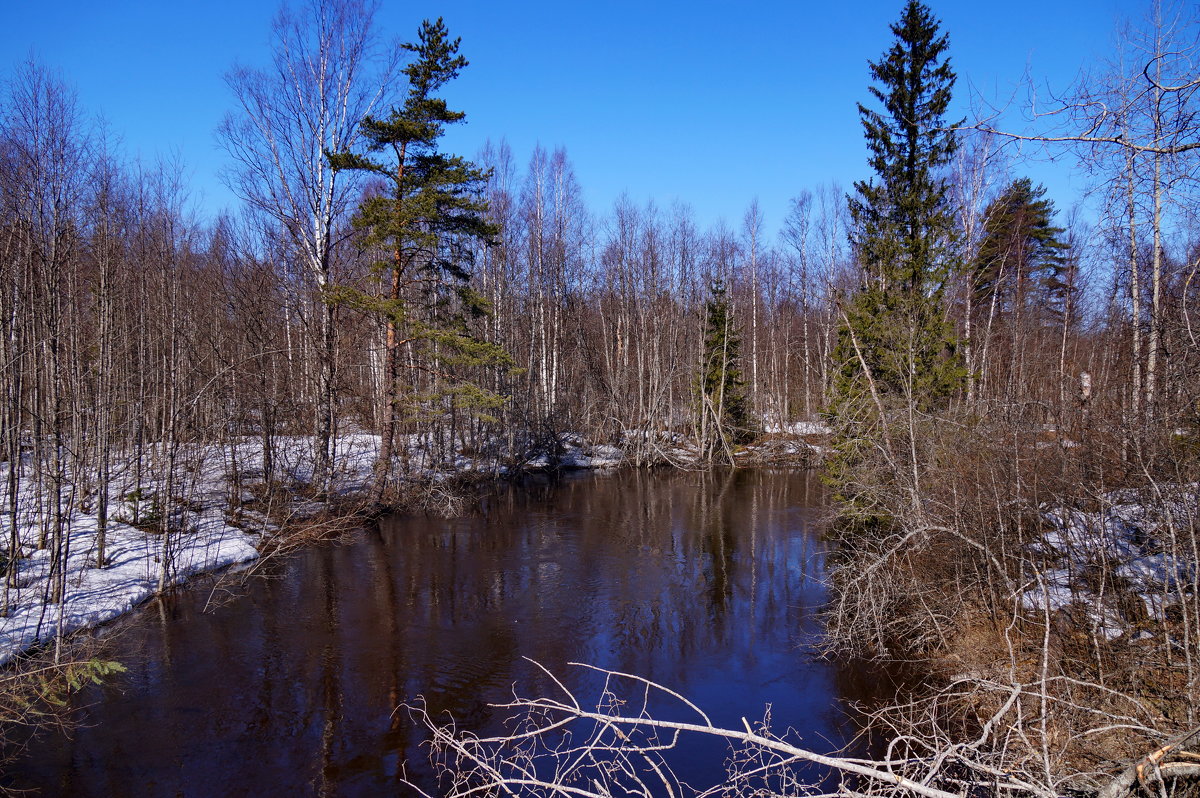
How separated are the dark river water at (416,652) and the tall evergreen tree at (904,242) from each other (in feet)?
15.6

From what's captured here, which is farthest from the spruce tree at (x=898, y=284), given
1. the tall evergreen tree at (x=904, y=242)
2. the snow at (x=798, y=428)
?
the snow at (x=798, y=428)

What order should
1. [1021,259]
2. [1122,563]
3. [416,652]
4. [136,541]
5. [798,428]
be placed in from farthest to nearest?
1. [798,428]
2. [1021,259]
3. [136,541]
4. [416,652]
5. [1122,563]

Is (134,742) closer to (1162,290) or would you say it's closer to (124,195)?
(124,195)

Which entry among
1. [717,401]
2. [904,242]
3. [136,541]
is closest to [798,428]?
[717,401]

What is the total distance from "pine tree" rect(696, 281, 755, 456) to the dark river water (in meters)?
12.8

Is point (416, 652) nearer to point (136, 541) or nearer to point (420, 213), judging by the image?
point (136, 541)

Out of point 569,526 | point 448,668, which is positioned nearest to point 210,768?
point 448,668

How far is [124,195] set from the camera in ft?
65.2

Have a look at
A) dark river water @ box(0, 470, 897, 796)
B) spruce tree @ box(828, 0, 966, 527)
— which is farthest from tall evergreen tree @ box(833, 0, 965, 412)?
dark river water @ box(0, 470, 897, 796)

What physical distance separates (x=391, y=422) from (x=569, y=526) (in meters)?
5.88

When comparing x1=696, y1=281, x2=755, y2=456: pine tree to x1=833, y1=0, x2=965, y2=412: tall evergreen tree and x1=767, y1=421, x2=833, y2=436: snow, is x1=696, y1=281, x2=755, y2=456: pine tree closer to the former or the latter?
x1=767, y1=421, x2=833, y2=436: snow

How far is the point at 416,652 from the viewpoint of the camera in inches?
448

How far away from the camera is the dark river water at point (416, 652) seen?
8.24 m

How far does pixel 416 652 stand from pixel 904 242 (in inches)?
569
